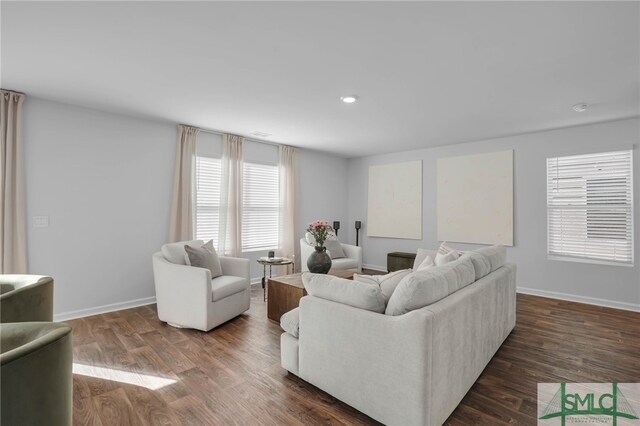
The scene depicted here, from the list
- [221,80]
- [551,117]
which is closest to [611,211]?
[551,117]

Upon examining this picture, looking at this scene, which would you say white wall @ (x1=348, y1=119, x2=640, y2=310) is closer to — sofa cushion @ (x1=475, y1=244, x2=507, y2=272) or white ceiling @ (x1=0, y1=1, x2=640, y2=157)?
white ceiling @ (x1=0, y1=1, x2=640, y2=157)

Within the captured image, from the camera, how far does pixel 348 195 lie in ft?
24.8

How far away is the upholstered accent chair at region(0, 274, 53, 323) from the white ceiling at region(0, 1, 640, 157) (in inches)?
70.1

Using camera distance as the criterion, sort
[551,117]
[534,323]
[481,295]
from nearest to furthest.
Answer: [481,295], [534,323], [551,117]

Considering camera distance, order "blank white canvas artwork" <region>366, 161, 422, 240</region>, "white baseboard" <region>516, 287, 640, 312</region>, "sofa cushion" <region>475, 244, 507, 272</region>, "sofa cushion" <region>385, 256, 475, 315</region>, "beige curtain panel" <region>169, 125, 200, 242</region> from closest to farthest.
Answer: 1. "sofa cushion" <region>385, 256, 475, 315</region>
2. "sofa cushion" <region>475, 244, 507, 272</region>
3. "white baseboard" <region>516, 287, 640, 312</region>
4. "beige curtain panel" <region>169, 125, 200, 242</region>
5. "blank white canvas artwork" <region>366, 161, 422, 240</region>

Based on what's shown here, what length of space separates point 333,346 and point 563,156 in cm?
478

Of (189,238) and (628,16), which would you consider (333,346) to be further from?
(189,238)

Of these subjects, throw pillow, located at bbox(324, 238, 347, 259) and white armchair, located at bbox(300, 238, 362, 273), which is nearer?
white armchair, located at bbox(300, 238, 362, 273)

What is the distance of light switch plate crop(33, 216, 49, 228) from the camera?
3527 mm

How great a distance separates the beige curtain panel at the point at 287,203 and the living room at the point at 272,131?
31 centimetres

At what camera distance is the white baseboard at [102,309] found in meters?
3.67

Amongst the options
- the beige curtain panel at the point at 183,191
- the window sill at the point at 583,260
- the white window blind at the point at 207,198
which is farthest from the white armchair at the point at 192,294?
the window sill at the point at 583,260

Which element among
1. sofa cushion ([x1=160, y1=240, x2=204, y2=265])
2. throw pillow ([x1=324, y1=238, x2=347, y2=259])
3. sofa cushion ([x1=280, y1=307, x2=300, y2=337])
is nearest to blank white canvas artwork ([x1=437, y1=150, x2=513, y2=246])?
throw pillow ([x1=324, y1=238, x2=347, y2=259])

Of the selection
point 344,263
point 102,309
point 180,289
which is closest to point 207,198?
point 180,289
